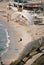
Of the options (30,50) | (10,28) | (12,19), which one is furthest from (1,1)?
(30,50)

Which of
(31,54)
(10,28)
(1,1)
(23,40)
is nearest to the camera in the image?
(31,54)

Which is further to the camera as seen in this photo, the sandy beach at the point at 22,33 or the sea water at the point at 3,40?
the sandy beach at the point at 22,33

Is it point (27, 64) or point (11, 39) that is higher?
point (27, 64)

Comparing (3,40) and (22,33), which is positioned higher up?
(22,33)

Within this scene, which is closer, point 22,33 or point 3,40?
point 3,40

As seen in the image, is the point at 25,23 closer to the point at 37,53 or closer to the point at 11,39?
the point at 11,39

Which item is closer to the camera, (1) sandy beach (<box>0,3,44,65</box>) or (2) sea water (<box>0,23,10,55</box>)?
(2) sea water (<box>0,23,10,55</box>)

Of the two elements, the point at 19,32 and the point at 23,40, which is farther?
the point at 19,32

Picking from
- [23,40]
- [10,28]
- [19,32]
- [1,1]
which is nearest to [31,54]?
[23,40]

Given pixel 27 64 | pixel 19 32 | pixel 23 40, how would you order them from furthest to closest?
1. pixel 19 32
2. pixel 23 40
3. pixel 27 64
